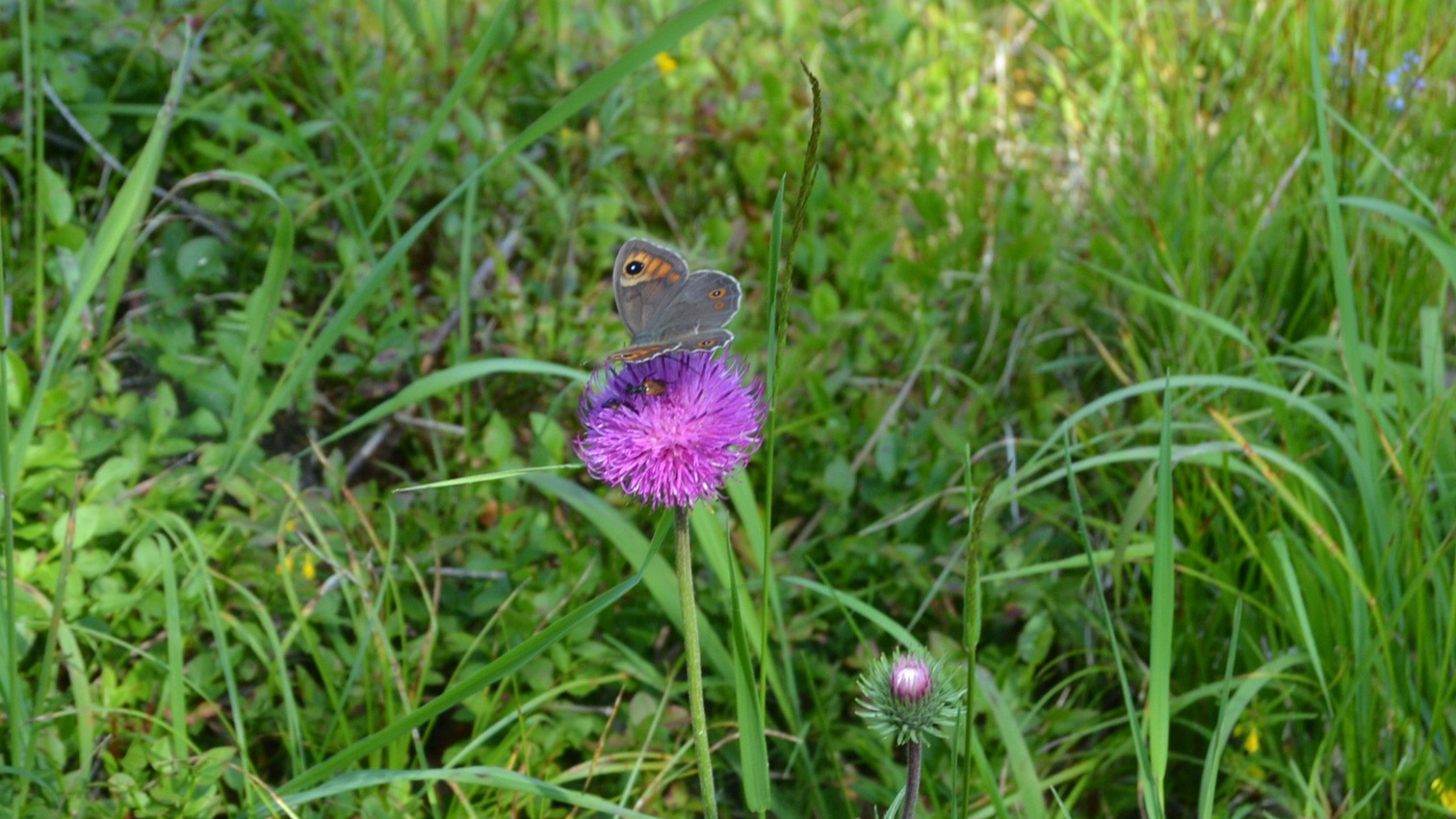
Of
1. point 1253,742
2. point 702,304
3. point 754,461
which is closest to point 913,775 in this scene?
point 702,304

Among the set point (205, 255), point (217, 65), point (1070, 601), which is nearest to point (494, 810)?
point (1070, 601)

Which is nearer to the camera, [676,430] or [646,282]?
[676,430]

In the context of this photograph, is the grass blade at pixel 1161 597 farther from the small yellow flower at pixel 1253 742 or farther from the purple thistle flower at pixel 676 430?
the small yellow flower at pixel 1253 742

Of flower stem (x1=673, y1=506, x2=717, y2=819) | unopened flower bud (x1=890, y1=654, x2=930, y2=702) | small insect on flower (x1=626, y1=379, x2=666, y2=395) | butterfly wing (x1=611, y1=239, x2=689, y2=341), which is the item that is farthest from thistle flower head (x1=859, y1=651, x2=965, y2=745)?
butterfly wing (x1=611, y1=239, x2=689, y2=341)

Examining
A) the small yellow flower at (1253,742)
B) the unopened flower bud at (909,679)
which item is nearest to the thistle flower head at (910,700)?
the unopened flower bud at (909,679)

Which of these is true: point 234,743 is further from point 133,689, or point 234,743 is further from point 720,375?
point 720,375

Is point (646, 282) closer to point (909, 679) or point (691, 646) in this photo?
point (691, 646)
